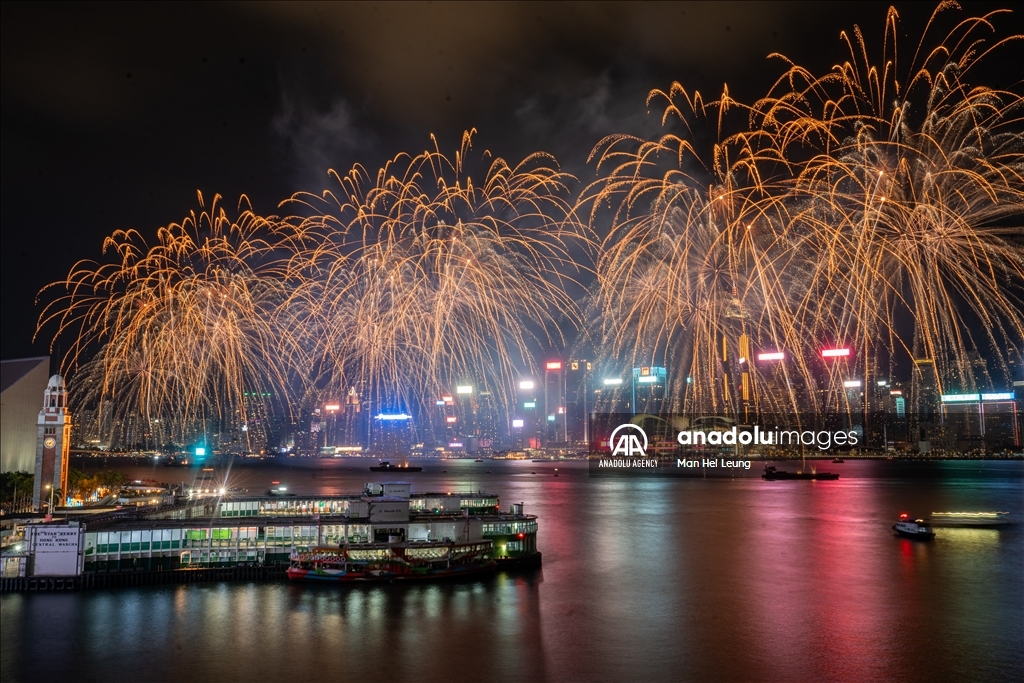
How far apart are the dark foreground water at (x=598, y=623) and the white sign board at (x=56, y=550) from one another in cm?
141

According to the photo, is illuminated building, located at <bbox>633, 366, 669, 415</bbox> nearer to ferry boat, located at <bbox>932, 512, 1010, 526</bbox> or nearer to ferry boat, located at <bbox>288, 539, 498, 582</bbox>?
ferry boat, located at <bbox>932, 512, 1010, 526</bbox>

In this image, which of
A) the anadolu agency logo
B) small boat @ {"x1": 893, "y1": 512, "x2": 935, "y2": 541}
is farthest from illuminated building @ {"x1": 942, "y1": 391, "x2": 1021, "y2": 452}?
small boat @ {"x1": 893, "y1": 512, "x2": 935, "y2": 541}

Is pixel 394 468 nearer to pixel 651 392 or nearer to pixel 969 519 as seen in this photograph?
pixel 651 392

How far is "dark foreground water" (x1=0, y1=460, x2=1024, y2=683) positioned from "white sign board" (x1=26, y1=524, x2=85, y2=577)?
55.4 inches

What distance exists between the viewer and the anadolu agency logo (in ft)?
464

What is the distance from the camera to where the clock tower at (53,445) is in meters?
45.5

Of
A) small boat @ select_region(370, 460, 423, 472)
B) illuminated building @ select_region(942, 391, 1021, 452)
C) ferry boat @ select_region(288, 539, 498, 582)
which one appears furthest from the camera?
illuminated building @ select_region(942, 391, 1021, 452)

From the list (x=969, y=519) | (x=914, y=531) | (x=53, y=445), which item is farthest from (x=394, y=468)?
(x=914, y=531)

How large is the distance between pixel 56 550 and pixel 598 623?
2146 cm

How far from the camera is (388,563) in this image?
1350 inches

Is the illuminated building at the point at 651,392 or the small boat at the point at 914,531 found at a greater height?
the illuminated building at the point at 651,392

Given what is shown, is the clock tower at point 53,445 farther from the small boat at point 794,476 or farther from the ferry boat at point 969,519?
the small boat at point 794,476

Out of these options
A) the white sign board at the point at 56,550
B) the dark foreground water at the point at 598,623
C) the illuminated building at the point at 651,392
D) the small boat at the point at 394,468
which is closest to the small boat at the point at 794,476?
the illuminated building at the point at 651,392

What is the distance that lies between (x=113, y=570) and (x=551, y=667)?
771 inches
